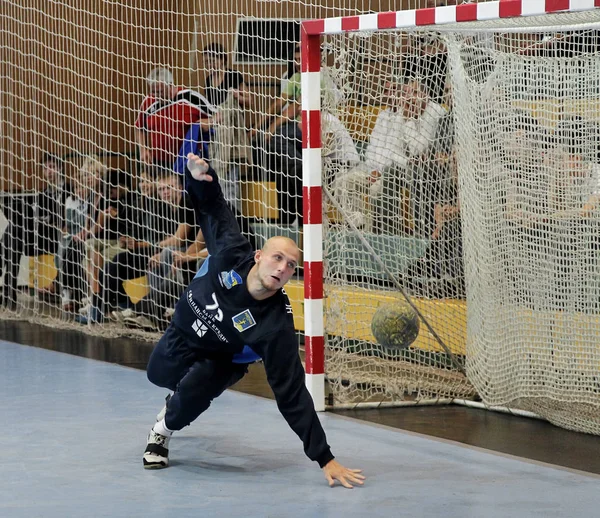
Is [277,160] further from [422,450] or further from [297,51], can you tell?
[422,450]

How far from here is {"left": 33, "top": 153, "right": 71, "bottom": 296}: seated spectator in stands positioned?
9945 millimetres

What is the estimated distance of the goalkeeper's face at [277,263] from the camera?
14.2 ft

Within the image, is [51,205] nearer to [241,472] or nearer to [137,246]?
[137,246]

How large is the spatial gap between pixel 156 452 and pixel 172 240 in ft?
13.5

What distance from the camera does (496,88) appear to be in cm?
579

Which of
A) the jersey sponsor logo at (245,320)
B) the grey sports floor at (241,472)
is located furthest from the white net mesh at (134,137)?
the jersey sponsor logo at (245,320)

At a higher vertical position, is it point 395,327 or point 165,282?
point 395,327

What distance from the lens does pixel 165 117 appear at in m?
8.75

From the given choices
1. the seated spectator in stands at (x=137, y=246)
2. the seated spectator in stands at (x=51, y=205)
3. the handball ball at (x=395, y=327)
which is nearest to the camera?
the handball ball at (x=395, y=327)

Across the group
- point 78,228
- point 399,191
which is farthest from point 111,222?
point 399,191

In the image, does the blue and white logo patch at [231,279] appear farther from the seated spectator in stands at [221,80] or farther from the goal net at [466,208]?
the seated spectator in stands at [221,80]

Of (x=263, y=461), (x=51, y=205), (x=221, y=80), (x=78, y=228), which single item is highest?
(x=221, y=80)

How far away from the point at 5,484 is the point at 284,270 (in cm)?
141

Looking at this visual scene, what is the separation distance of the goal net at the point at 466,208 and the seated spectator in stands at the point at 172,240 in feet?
7.39
